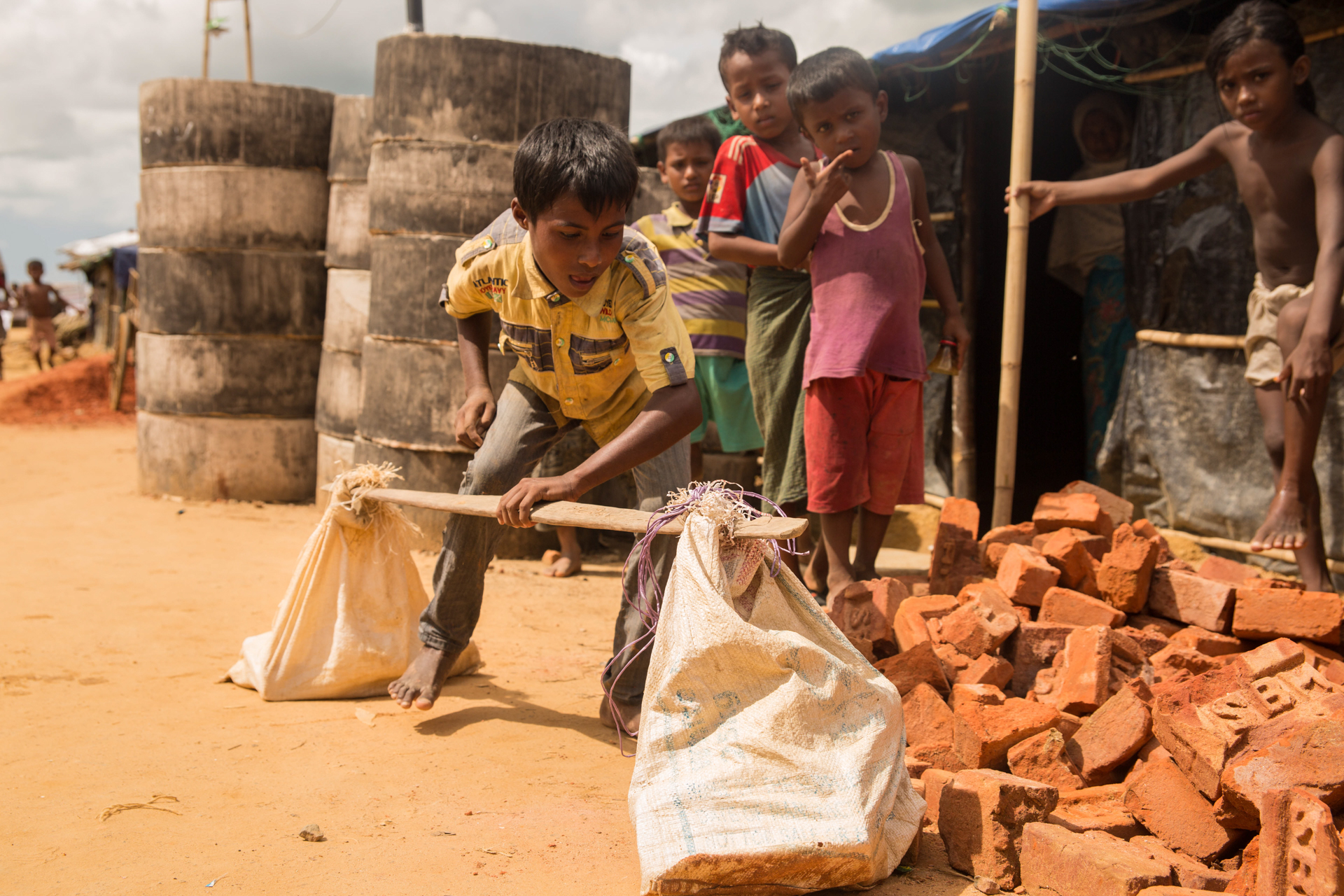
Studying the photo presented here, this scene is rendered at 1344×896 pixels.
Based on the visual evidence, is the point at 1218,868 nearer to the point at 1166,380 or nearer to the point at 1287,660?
the point at 1287,660

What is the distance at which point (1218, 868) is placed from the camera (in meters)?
1.92

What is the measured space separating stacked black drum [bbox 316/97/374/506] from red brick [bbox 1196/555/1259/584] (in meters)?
4.23

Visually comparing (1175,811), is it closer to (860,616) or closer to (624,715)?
(860,616)

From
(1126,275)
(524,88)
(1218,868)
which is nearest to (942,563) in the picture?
(1218,868)

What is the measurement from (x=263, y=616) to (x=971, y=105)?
4.27 meters

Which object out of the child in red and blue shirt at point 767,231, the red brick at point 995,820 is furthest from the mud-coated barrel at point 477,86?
the red brick at point 995,820

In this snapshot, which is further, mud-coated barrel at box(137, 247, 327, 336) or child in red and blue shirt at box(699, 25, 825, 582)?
mud-coated barrel at box(137, 247, 327, 336)

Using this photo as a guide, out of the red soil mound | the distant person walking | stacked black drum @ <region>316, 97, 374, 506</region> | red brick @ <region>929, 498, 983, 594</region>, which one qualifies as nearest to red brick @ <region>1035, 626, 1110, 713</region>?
red brick @ <region>929, 498, 983, 594</region>

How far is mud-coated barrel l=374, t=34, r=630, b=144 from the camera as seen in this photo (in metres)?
4.53

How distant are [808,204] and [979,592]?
1281mm

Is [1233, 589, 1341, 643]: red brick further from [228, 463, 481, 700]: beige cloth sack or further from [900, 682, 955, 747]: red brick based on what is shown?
[228, 463, 481, 700]: beige cloth sack

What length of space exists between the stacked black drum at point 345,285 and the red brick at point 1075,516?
3.75 meters

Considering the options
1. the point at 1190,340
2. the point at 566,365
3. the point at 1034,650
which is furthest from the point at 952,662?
the point at 1190,340

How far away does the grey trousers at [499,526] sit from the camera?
8.53 feet
